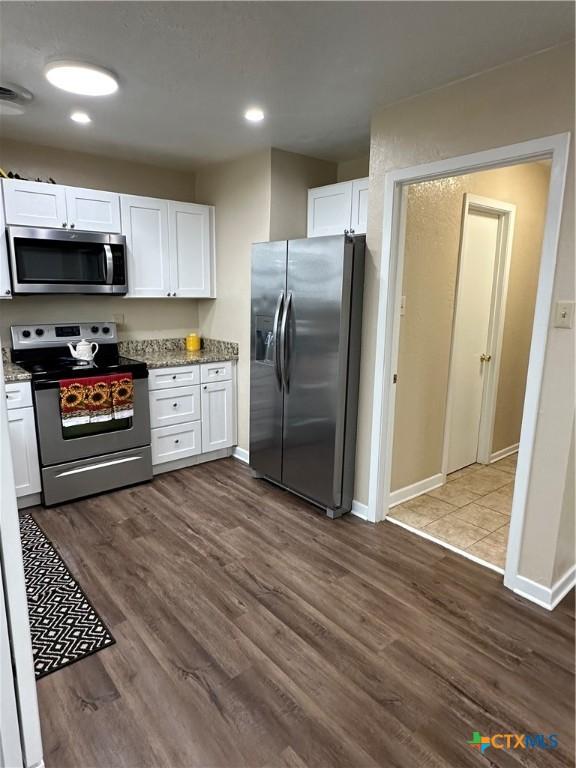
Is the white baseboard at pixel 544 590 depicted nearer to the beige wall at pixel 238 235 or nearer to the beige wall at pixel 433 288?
the beige wall at pixel 433 288

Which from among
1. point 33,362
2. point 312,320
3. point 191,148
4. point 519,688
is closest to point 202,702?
point 519,688

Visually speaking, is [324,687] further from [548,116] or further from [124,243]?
[124,243]

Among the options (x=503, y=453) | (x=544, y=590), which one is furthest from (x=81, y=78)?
(x=503, y=453)

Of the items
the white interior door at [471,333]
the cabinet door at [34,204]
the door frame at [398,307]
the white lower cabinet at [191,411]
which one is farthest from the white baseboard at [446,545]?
the cabinet door at [34,204]

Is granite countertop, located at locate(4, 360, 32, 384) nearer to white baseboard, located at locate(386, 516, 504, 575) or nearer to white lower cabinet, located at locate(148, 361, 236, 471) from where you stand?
white lower cabinet, located at locate(148, 361, 236, 471)

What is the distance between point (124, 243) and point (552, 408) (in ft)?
10.3

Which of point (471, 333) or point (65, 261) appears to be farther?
point (471, 333)

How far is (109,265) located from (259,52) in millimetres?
1999

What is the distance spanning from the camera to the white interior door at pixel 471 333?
364 centimetres

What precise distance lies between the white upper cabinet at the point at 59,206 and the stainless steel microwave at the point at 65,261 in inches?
4.6

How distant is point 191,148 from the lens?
11.8 feet

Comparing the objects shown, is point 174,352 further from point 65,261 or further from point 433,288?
point 433,288

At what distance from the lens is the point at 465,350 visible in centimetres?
384

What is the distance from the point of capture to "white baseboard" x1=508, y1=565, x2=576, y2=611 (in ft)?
7.66
